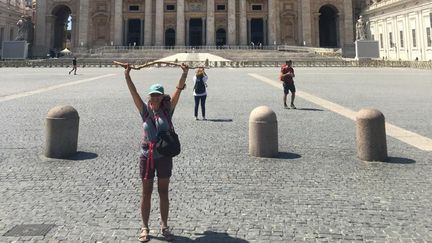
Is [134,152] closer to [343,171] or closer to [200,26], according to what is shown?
[343,171]

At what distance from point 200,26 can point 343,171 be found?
6020 centimetres

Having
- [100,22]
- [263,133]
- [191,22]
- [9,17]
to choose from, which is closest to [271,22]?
[191,22]

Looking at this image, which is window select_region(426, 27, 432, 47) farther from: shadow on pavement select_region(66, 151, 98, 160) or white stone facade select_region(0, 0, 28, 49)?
white stone facade select_region(0, 0, 28, 49)

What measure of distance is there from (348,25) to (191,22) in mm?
25950

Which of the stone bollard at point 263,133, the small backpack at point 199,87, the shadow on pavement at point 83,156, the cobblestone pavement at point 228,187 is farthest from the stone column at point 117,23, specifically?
the stone bollard at point 263,133

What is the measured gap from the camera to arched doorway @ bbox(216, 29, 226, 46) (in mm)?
62884

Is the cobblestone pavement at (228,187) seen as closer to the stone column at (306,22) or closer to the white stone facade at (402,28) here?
the white stone facade at (402,28)

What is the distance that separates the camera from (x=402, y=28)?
4881cm

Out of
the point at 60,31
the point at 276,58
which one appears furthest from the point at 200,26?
the point at 60,31

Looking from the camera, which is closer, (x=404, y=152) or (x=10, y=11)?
(x=404, y=152)

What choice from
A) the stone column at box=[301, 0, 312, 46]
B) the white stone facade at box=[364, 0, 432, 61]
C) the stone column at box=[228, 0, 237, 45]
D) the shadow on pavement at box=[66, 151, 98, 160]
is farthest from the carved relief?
the shadow on pavement at box=[66, 151, 98, 160]

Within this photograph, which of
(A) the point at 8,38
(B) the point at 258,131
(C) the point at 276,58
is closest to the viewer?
(B) the point at 258,131

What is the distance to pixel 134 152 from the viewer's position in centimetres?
677

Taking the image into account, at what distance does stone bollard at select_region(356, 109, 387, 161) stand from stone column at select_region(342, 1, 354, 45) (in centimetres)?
5979
